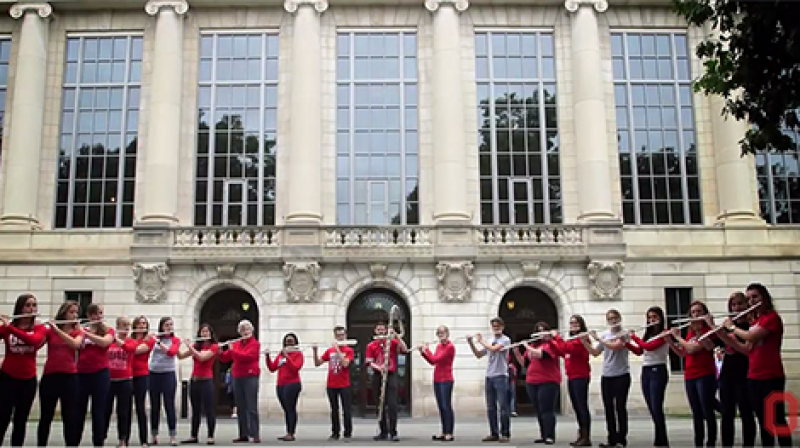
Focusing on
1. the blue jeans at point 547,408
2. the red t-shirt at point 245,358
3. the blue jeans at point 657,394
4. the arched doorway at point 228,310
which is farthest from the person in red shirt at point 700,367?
the arched doorway at point 228,310

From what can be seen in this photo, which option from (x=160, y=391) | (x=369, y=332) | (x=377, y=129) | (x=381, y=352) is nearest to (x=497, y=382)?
(x=381, y=352)

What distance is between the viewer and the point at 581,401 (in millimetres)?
12219

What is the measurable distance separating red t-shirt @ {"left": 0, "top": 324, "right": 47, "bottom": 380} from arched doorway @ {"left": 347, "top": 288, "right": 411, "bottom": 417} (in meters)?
14.2

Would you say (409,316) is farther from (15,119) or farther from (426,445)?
(15,119)

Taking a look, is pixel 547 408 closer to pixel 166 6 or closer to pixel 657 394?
pixel 657 394

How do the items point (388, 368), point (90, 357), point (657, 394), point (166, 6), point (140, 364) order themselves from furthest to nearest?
point (166, 6) → point (388, 368) → point (140, 364) → point (657, 394) → point (90, 357)

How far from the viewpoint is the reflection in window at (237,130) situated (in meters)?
24.8

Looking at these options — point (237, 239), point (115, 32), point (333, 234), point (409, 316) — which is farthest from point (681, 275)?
point (115, 32)

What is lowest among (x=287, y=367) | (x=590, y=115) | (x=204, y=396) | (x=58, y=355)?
(x=204, y=396)

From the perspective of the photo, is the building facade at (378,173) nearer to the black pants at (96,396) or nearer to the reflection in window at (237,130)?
the reflection in window at (237,130)

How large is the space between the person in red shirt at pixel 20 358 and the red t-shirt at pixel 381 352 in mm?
6172

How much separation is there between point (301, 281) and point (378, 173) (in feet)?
14.5

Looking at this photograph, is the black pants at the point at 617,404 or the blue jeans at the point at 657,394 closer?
the blue jeans at the point at 657,394

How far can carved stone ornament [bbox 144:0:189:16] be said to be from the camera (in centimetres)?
2520
